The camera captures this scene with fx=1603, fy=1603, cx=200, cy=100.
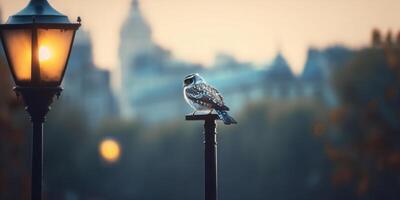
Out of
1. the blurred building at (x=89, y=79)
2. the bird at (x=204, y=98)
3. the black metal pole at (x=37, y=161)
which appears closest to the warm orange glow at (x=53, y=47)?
the black metal pole at (x=37, y=161)

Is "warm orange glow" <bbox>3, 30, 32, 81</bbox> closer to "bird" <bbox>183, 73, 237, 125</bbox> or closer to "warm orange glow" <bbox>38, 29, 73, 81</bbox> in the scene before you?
"warm orange glow" <bbox>38, 29, 73, 81</bbox>

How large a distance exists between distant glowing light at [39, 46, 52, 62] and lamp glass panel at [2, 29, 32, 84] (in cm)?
9

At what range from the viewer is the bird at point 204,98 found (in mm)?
12602

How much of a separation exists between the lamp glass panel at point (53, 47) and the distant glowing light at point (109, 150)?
7379 centimetres

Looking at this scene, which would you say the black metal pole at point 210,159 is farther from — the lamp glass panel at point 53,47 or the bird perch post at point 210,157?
the lamp glass panel at point 53,47

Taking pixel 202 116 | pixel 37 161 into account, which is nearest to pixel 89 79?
pixel 37 161

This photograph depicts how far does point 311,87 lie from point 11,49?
125m

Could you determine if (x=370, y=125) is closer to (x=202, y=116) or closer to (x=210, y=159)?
(x=202, y=116)

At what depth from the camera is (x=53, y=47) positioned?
42.8ft

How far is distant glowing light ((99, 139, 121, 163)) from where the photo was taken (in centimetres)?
8812

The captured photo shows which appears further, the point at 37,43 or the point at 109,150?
the point at 109,150

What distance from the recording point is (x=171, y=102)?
509 ft

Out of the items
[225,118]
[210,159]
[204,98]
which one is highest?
[204,98]

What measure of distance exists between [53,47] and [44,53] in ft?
0.29
